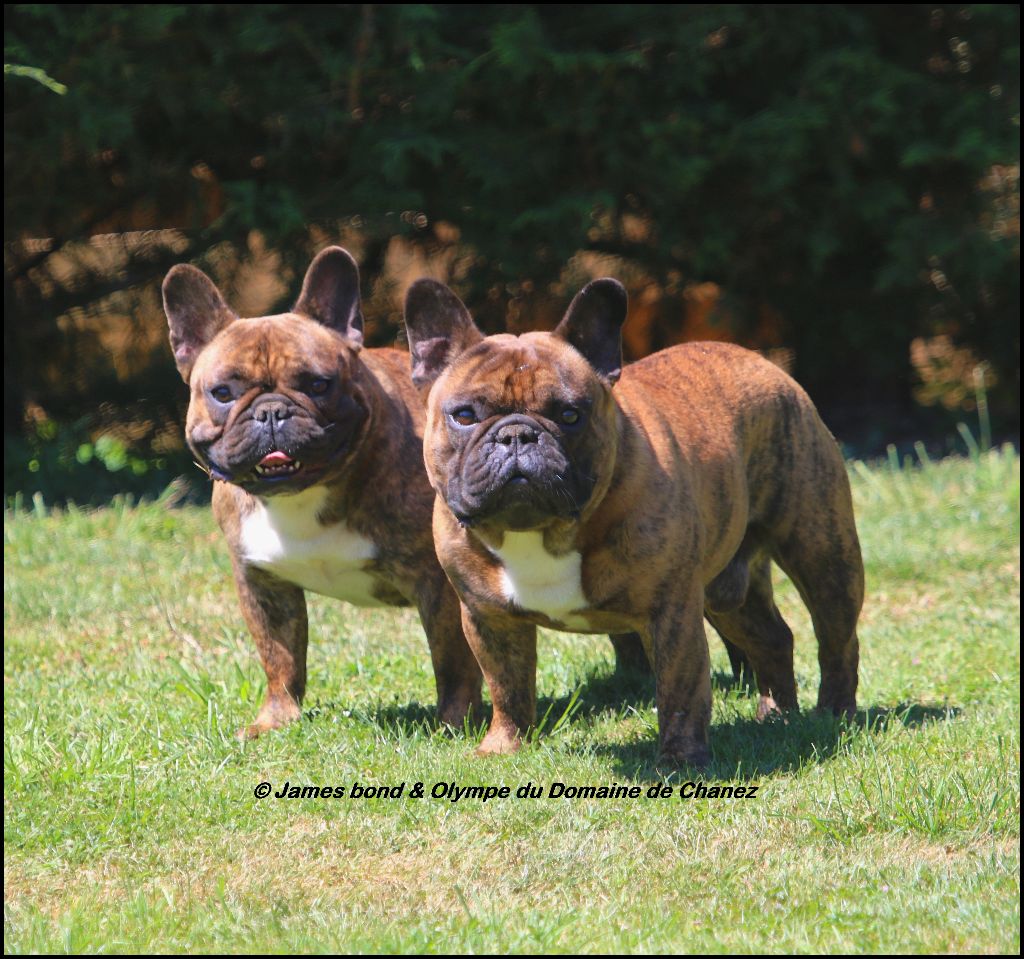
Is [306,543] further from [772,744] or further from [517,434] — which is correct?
[772,744]

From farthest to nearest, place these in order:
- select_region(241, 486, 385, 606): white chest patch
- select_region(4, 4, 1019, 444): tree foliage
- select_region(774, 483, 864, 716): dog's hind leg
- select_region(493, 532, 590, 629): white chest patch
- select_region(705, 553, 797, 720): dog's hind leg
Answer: select_region(4, 4, 1019, 444): tree foliage → select_region(705, 553, 797, 720): dog's hind leg → select_region(774, 483, 864, 716): dog's hind leg → select_region(241, 486, 385, 606): white chest patch → select_region(493, 532, 590, 629): white chest patch

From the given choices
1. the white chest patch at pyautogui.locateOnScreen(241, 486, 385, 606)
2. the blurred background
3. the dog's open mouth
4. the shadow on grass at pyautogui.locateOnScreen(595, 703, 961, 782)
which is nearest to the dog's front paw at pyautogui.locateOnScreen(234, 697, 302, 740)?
the white chest patch at pyautogui.locateOnScreen(241, 486, 385, 606)

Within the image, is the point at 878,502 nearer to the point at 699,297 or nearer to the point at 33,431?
the point at 699,297

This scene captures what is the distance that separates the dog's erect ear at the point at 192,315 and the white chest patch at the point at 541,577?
151 cm

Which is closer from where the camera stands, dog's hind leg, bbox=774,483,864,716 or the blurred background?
dog's hind leg, bbox=774,483,864,716

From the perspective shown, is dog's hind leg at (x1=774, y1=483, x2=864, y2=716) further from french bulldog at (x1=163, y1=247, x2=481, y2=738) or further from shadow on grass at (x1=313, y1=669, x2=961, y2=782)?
french bulldog at (x1=163, y1=247, x2=481, y2=738)

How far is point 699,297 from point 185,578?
468 cm

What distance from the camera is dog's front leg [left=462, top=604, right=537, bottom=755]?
506cm

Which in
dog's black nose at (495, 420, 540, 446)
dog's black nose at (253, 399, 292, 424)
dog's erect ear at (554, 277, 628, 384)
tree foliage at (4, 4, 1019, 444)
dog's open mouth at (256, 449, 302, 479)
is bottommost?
dog's open mouth at (256, 449, 302, 479)

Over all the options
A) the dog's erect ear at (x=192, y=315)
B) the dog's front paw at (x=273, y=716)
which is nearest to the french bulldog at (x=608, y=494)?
the dog's front paw at (x=273, y=716)

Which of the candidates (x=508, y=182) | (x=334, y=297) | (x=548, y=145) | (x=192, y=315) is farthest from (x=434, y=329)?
(x=548, y=145)

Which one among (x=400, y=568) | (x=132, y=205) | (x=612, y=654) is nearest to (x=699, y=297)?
(x=132, y=205)

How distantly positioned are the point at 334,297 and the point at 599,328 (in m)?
1.20

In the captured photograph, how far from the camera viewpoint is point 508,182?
9.45 m
